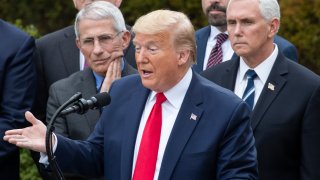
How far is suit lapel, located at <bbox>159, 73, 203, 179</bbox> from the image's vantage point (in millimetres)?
5551

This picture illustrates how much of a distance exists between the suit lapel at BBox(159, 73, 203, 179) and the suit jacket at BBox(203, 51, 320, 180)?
3.29 ft

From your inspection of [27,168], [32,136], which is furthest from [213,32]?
[32,136]

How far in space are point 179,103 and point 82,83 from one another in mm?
1608

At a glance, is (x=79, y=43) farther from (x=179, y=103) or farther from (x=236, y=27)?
(x=179, y=103)

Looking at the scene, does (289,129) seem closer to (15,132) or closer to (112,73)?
(112,73)

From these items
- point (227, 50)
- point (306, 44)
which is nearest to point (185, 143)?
point (227, 50)

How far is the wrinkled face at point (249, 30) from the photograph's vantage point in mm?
6777

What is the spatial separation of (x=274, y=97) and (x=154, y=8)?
199 inches

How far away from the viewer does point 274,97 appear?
6621 mm

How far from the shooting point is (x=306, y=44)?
10539 mm

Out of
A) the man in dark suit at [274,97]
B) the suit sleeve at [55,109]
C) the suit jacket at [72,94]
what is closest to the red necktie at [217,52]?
the suit jacket at [72,94]

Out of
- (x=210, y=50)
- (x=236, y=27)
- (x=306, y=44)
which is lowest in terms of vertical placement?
(x=306, y=44)

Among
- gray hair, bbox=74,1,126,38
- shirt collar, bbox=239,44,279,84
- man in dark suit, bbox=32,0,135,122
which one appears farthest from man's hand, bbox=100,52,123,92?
shirt collar, bbox=239,44,279,84

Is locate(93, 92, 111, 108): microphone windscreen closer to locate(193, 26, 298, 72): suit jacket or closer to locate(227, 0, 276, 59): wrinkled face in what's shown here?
locate(227, 0, 276, 59): wrinkled face
